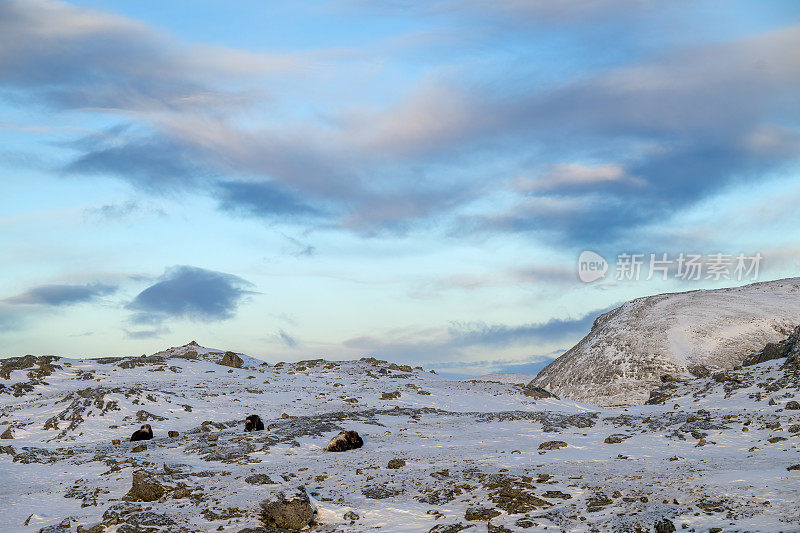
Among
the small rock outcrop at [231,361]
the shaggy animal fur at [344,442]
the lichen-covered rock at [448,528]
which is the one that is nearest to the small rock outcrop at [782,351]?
the shaggy animal fur at [344,442]

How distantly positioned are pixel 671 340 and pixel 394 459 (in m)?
71.7

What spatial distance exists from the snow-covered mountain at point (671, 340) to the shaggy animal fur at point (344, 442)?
180ft

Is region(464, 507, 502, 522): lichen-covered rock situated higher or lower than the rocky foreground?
lower

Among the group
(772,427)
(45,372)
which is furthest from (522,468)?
(45,372)

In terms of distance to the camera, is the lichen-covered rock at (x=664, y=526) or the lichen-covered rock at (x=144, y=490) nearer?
the lichen-covered rock at (x=664, y=526)

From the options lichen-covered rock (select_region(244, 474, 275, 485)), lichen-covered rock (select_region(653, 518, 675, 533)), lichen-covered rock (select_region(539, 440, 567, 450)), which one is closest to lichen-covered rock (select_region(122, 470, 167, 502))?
lichen-covered rock (select_region(244, 474, 275, 485))

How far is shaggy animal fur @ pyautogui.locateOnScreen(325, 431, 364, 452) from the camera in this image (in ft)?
94.3

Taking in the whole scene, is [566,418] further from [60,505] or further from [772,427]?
[60,505]

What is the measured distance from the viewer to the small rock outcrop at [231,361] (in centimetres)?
6091

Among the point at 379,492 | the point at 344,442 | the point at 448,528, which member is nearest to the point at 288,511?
the point at 379,492

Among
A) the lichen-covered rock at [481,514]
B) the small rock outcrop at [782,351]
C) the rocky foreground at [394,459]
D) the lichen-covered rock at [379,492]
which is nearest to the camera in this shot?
the lichen-covered rock at [481,514]

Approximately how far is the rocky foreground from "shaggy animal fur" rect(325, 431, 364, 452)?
1.54 feet

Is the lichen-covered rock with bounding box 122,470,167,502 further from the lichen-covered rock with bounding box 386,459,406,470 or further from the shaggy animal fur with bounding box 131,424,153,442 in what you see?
the shaggy animal fur with bounding box 131,424,153,442

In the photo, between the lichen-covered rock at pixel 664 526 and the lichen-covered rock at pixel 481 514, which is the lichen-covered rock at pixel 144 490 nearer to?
the lichen-covered rock at pixel 481 514
